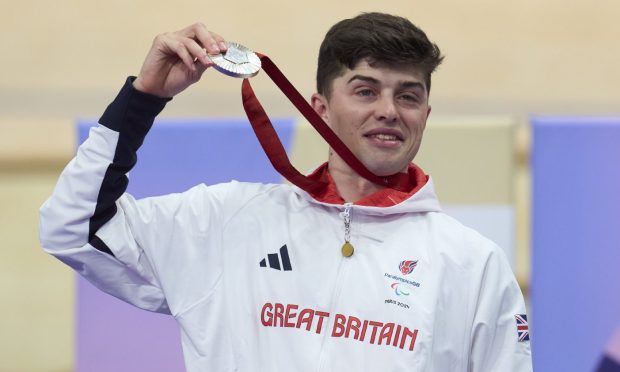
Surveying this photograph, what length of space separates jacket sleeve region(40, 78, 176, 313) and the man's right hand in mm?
23

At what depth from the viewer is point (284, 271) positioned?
1.75 meters

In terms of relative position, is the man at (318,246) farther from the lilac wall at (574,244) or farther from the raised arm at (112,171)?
the lilac wall at (574,244)

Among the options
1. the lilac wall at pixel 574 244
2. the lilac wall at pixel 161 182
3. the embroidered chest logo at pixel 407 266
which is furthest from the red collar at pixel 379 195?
the lilac wall at pixel 574 244

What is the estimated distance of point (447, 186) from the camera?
8.47 ft

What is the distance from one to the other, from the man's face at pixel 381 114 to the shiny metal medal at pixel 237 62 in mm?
224

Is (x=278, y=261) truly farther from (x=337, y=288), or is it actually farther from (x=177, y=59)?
(x=177, y=59)

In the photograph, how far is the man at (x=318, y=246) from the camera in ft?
5.46

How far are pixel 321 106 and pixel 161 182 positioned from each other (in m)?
0.71

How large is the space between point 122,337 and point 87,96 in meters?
0.77

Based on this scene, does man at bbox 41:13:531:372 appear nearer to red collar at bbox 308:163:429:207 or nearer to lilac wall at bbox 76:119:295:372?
red collar at bbox 308:163:429:207

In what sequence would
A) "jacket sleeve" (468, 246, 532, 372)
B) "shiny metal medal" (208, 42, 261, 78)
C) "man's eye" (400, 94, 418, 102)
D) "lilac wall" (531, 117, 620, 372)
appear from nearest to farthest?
"shiny metal medal" (208, 42, 261, 78)
"jacket sleeve" (468, 246, 532, 372)
"man's eye" (400, 94, 418, 102)
"lilac wall" (531, 117, 620, 372)

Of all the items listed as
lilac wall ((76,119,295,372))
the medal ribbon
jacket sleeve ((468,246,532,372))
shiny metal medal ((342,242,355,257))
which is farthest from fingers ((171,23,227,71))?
lilac wall ((76,119,295,372))

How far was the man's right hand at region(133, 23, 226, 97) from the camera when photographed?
1.63 metres

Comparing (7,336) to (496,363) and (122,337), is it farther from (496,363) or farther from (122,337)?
(496,363)
